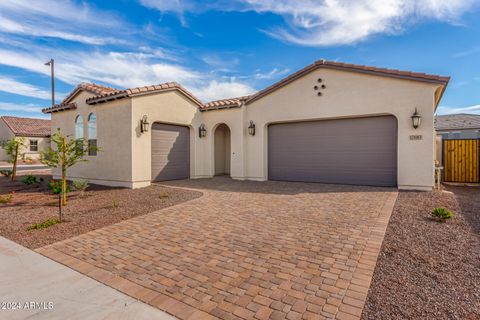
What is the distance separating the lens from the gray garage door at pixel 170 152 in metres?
11.9

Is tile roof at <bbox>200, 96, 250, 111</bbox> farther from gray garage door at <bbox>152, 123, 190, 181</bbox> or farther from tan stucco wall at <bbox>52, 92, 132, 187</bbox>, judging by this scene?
tan stucco wall at <bbox>52, 92, 132, 187</bbox>

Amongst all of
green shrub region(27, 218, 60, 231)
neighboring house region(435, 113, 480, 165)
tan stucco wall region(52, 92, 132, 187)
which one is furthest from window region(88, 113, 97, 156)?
neighboring house region(435, 113, 480, 165)

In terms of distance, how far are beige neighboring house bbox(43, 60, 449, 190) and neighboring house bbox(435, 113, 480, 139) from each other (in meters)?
16.3

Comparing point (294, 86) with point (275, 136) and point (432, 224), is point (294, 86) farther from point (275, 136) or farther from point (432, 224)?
point (432, 224)

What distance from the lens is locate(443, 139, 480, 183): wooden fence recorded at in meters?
11.6

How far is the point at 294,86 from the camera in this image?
11.7 metres

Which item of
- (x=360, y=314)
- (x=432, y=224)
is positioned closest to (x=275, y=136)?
(x=432, y=224)

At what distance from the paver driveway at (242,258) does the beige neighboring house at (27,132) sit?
34.9 meters

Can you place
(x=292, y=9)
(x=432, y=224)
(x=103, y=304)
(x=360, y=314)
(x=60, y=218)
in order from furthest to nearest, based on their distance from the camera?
1. (x=292, y=9)
2. (x=60, y=218)
3. (x=432, y=224)
4. (x=103, y=304)
5. (x=360, y=314)

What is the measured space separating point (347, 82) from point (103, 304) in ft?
36.2

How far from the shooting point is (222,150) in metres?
15.9

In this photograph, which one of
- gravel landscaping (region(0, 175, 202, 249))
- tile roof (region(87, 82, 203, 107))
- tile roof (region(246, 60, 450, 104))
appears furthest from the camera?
tile roof (region(87, 82, 203, 107))

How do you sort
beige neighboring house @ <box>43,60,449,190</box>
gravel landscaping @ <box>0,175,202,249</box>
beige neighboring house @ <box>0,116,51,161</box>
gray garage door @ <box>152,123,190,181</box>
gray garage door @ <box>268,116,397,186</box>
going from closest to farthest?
1. gravel landscaping @ <box>0,175,202,249</box>
2. beige neighboring house @ <box>43,60,449,190</box>
3. gray garage door @ <box>268,116,397,186</box>
4. gray garage door @ <box>152,123,190,181</box>
5. beige neighboring house @ <box>0,116,51,161</box>

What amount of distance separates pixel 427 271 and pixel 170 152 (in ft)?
36.5
